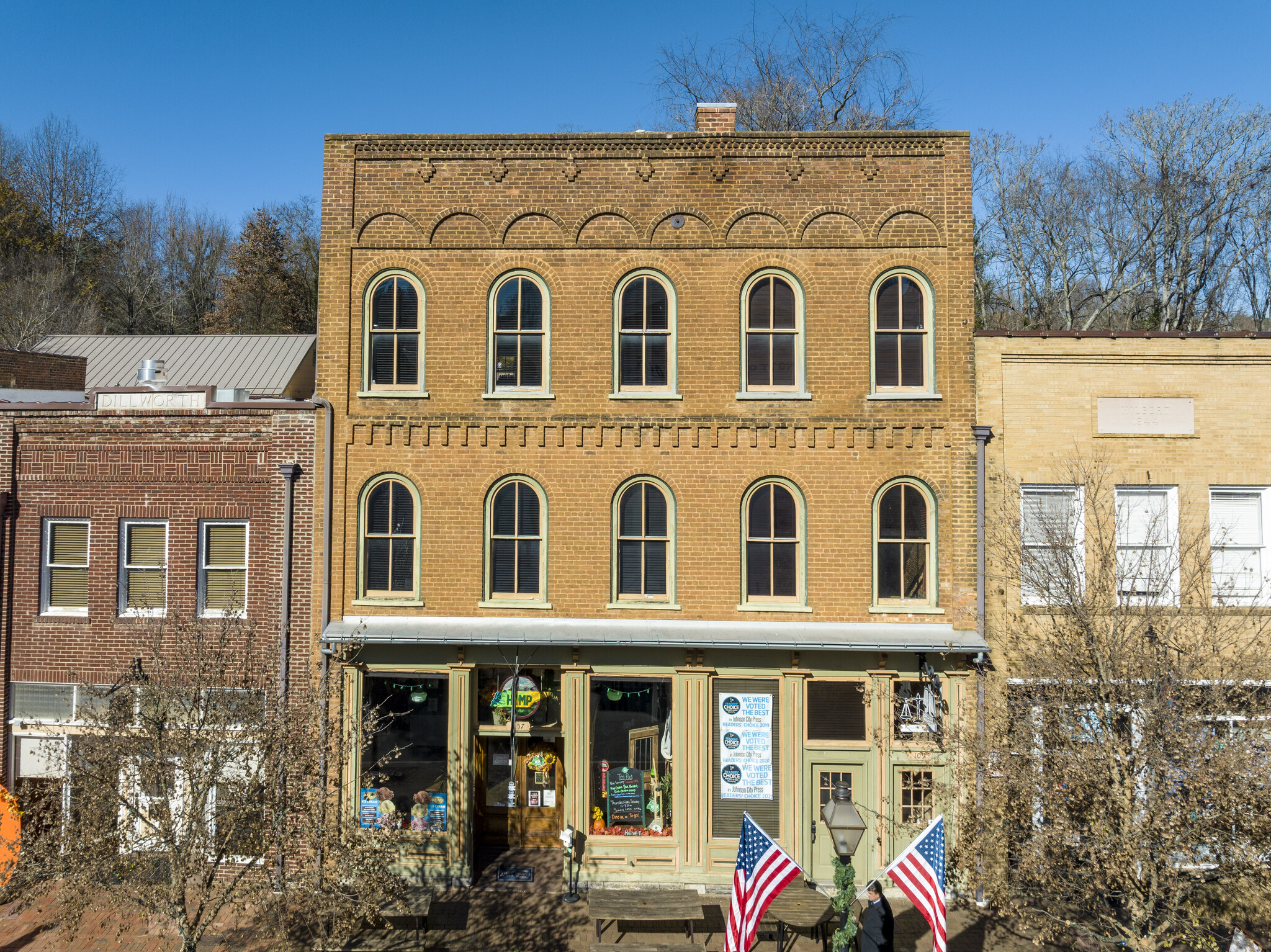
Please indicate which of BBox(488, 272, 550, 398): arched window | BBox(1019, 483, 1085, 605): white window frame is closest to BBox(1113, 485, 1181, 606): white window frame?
BBox(1019, 483, 1085, 605): white window frame

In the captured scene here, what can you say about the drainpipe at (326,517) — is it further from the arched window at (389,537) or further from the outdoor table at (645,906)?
the outdoor table at (645,906)

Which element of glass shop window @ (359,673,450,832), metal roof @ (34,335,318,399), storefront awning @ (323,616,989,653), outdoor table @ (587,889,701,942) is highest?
metal roof @ (34,335,318,399)

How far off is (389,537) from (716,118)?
917 centimetres

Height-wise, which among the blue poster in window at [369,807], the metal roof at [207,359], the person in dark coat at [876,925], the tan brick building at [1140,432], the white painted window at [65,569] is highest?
the metal roof at [207,359]

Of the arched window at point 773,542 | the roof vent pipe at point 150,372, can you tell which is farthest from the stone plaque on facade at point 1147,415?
the roof vent pipe at point 150,372

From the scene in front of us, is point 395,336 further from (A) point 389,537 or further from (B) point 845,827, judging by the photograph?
(B) point 845,827

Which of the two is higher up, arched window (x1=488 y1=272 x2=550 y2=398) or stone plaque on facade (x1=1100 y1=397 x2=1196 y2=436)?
arched window (x1=488 y1=272 x2=550 y2=398)

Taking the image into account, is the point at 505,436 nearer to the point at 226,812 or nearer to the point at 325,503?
the point at 325,503

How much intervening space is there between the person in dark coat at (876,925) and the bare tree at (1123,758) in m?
1.52

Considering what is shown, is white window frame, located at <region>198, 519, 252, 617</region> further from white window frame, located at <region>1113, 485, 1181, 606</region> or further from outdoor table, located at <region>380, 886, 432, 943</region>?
white window frame, located at <region>1113, 485, 1181, 606</region>

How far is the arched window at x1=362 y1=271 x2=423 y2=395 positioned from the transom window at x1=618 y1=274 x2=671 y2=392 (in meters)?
3.38

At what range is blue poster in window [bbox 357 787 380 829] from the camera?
13.6 m

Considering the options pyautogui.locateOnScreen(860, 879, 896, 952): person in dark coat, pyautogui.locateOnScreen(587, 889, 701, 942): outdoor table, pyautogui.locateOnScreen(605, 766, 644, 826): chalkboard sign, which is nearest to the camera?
pyautogui.locateOnScreen(860, 879, 896, 952): person in dark coat

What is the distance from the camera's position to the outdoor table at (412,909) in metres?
11.4
